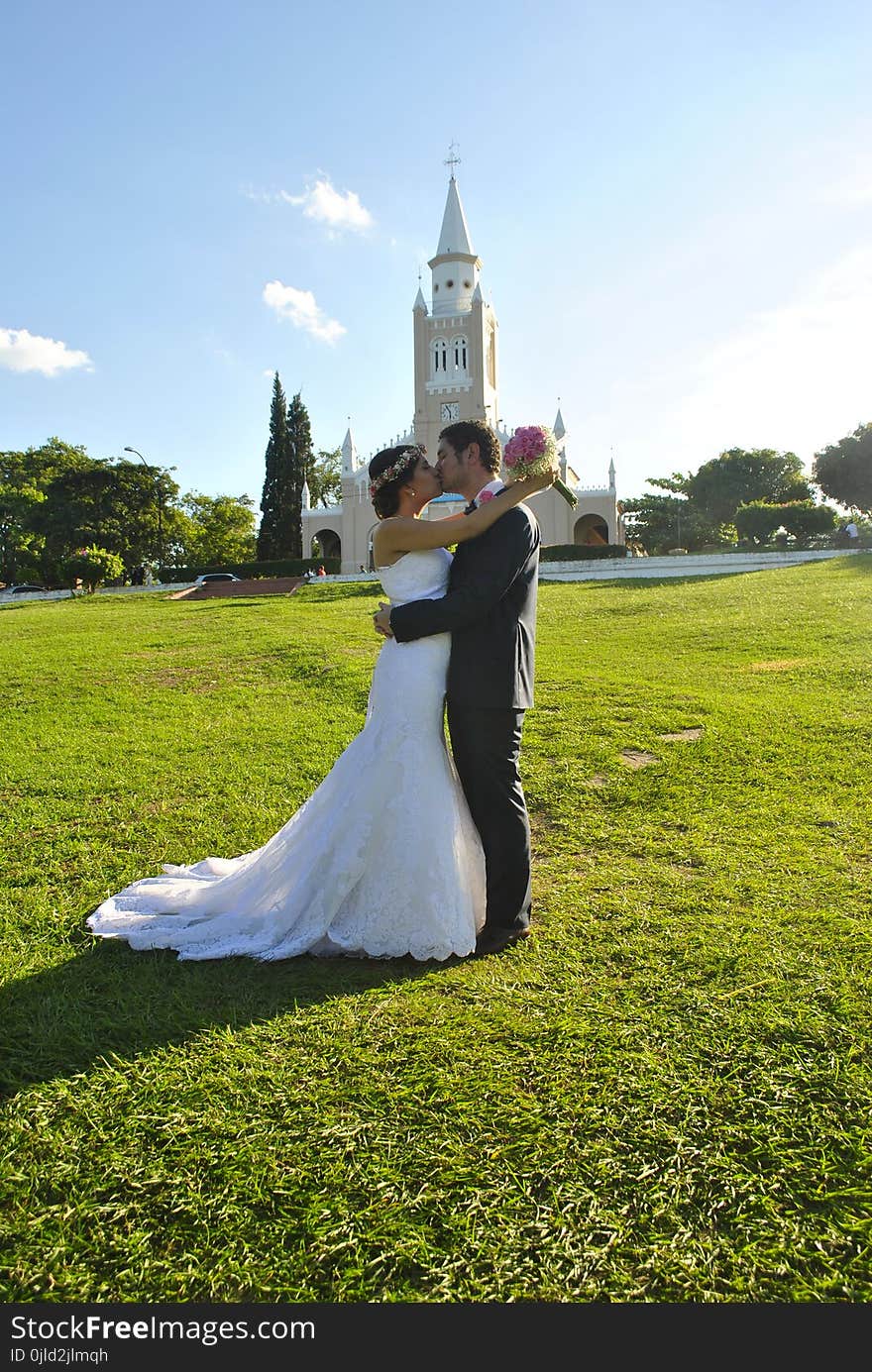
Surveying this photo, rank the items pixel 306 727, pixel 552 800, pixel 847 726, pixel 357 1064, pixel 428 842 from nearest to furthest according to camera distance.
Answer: pixel 357 1064 < pixel 428 842 < pixel 552 800 < pixel 847 726 < pixel 306 727

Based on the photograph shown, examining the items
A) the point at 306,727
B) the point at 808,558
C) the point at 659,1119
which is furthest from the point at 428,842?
the point at 808,558

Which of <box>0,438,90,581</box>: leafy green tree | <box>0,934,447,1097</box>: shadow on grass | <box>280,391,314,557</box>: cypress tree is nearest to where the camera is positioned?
<box>0,934,447,1097</box>: shadow on grass

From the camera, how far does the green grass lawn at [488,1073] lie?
1.94 m

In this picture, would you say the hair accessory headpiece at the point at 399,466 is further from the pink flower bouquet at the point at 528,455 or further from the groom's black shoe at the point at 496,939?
the groom's black shoe at the point at 496,939

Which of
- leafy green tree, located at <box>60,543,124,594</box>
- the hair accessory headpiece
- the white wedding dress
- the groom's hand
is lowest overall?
the white wedding dress

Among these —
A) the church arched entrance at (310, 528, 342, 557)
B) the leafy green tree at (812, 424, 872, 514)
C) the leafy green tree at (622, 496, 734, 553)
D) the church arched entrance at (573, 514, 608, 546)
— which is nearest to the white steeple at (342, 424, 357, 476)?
the church arched entrance at (310, 528, 342, 557)

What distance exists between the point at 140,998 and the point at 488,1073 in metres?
1.43

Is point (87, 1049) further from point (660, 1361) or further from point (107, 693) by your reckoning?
point (107, 693)

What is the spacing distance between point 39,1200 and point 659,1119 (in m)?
1.72

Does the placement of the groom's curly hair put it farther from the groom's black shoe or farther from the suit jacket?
the groom's black shoe

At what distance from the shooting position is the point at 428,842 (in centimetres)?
355

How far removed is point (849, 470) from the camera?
4797 centimetres

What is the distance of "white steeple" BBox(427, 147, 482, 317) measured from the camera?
4903cm

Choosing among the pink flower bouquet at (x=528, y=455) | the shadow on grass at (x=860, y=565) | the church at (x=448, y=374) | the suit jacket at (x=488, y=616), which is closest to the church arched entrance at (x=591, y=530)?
the church at (x=448, y=374)
